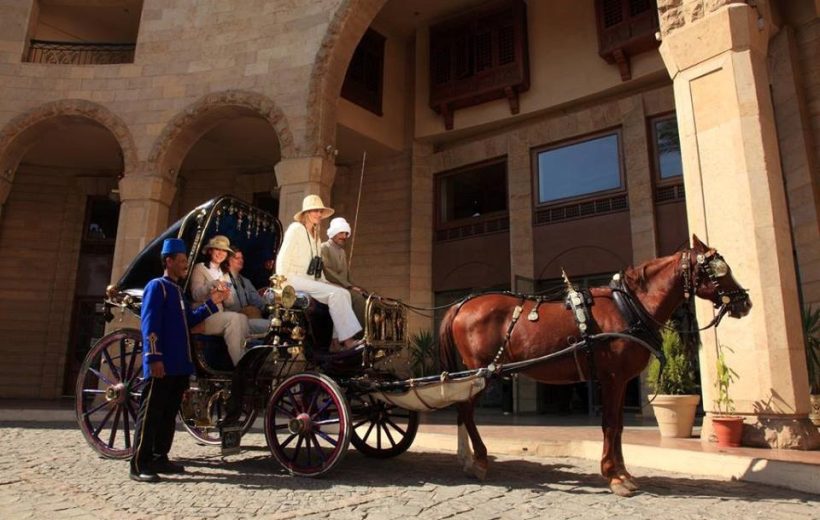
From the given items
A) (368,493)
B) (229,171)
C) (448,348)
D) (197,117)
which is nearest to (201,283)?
(448,348)

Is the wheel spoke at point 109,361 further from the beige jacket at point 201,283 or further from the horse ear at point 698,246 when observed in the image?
the horse ear at point 698,246

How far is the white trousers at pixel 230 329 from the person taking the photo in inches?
199

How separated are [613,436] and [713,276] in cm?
143

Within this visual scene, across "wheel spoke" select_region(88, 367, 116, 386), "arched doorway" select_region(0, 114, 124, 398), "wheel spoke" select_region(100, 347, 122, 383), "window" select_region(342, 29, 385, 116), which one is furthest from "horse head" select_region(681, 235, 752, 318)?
"arched doorway" select_region(0, 114, 124, 398)

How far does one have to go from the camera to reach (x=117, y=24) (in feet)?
48.0

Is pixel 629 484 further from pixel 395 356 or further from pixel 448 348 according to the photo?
pixel 395 356

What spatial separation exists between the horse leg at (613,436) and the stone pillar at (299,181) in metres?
7.26

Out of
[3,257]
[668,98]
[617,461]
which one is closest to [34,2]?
[3,257]

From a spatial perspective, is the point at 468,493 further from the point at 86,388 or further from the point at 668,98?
the point at 668,98

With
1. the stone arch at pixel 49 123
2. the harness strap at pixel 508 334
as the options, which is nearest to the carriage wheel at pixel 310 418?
the harness strap at pixel 508 334

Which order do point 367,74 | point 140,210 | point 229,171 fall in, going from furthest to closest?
point 229,171
point 367,74
point 140,210

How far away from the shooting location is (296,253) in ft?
17.4

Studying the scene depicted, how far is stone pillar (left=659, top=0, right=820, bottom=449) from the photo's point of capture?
17.5 ft

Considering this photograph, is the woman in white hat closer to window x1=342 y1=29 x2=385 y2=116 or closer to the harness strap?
the harness strap
